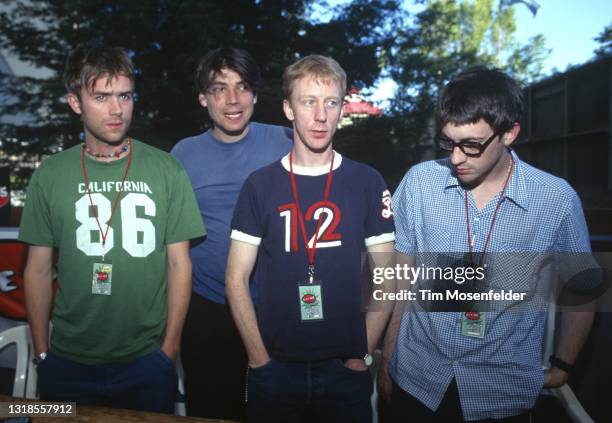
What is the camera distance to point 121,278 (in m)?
1.93

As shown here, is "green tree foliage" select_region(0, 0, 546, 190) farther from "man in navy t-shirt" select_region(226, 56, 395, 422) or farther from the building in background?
"man in navy t-shirt" select_region(226, 56, 395, 422)

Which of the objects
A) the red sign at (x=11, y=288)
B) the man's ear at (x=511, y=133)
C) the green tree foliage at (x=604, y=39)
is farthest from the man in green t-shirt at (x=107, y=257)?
the green tree foliage at (x=604, y=39)

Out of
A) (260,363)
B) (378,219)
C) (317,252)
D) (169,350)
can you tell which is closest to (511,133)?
(378,219)

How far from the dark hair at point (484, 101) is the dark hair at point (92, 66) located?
1370 millimetres

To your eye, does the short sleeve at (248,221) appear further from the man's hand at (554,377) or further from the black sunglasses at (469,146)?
the man's hand at (554,377)

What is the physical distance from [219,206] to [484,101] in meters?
1.29

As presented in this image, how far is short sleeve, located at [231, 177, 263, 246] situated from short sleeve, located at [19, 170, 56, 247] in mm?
805

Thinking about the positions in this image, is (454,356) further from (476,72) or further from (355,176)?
(476,72)

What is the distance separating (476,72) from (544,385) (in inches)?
48.4

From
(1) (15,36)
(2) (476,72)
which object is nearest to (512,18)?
(1) (15,36)

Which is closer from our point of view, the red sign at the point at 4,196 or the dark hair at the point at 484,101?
the dark hair at the point at 484,101

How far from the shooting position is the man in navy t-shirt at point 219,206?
7.57 feet

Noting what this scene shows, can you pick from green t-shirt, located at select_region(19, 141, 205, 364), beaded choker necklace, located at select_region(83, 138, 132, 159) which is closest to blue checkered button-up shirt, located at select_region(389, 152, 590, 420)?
green t-shirt, located at select_region(19, 141, 205, 364)

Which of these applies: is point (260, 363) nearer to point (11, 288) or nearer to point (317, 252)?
point (317, 252)
